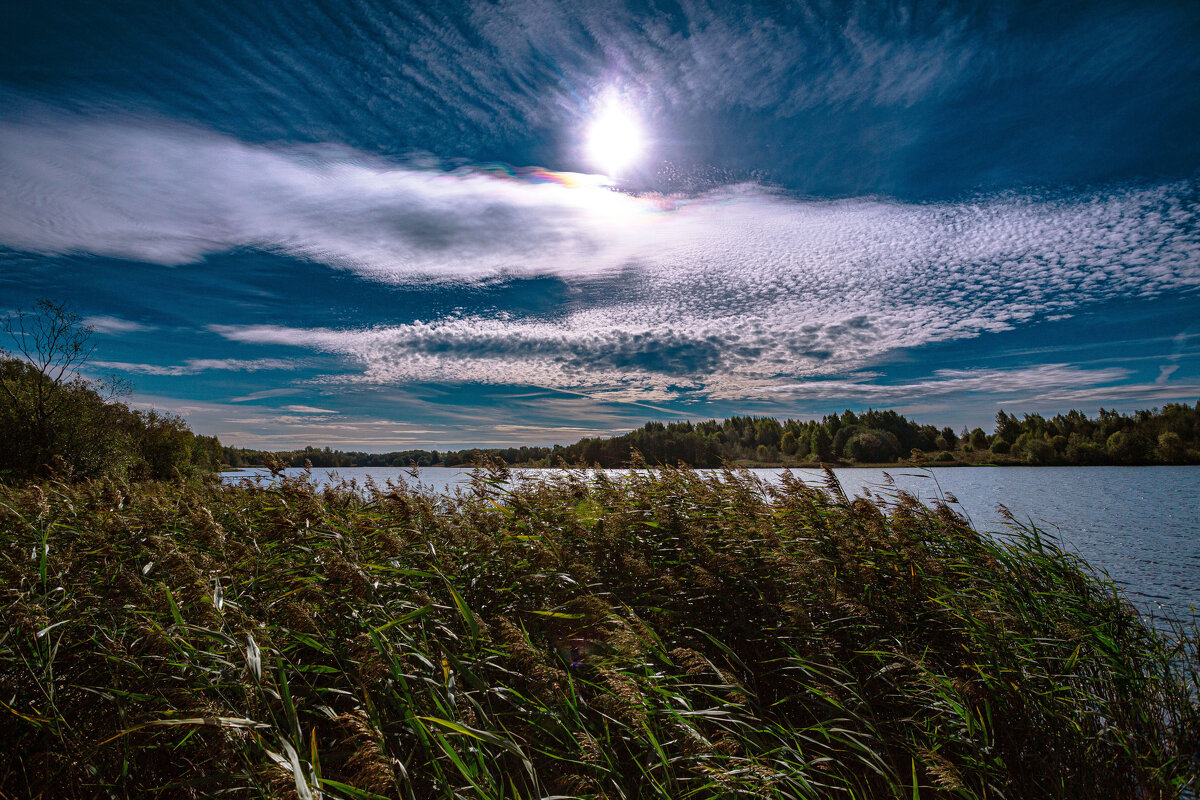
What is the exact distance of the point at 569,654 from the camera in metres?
4.88

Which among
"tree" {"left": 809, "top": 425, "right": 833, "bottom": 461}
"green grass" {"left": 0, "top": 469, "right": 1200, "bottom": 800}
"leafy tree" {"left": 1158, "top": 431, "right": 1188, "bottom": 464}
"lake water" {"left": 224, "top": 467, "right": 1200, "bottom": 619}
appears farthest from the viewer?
"tree" {"left": 809, "top": 425, "right": 833, "bottom": 461}

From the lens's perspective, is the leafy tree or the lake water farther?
the leafy tree

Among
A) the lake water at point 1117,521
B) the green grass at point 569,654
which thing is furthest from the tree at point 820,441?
the green grass at point 569,654

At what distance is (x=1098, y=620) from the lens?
666 centimetres

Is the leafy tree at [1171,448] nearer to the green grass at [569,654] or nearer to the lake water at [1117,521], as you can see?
the lake water at [1117,521]

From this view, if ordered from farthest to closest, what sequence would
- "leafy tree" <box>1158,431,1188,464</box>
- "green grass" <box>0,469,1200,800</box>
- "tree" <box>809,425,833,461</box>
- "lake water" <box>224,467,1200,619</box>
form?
"tree" <box>809,425,833,461</box> → "leafy tree" <box>1158,431,1188,464</box> → "lake water" <box>224,467,1200,619</box> → "green grass" <box>0,469,1200,800</box>

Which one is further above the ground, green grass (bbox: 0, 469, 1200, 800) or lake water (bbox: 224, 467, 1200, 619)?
green grass (bbox: 0, 469, 1200, 800)

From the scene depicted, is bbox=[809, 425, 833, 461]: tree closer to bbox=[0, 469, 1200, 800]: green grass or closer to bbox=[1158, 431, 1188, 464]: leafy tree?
bbox=[1158, 431, 1188, 464]: leafy tree

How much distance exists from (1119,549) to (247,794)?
2825 cm

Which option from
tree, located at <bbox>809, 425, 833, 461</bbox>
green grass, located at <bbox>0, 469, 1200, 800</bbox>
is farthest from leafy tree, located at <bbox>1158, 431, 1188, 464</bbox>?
green grass, located at <bbox>0, 469, 1200, 800</bbox>

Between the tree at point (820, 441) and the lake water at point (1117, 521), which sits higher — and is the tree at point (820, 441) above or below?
above

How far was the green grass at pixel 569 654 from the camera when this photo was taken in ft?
10.9

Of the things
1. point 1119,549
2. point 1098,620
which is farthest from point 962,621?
point 1119,549

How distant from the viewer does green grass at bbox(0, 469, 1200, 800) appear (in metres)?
3.33
